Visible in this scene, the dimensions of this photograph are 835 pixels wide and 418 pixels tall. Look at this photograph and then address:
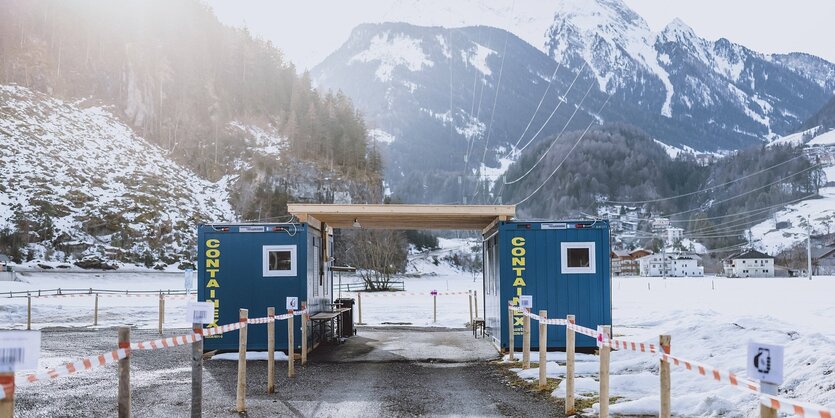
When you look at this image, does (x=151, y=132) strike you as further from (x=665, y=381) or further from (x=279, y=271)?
(x=665, y=381)

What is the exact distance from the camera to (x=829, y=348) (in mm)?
9195

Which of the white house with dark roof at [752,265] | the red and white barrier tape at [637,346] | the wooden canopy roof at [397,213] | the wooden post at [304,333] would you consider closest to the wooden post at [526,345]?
the wooden canopy roof at [397,213]

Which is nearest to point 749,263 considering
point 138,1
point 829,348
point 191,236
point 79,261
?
point 191,236

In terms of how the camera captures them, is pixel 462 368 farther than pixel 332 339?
No

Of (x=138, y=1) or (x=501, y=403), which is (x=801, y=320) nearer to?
(x=501, y=403)

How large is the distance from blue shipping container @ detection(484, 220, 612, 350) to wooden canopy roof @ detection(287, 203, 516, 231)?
21.5 inches

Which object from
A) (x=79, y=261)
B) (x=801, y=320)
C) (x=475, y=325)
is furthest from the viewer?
(x=79, y=261)

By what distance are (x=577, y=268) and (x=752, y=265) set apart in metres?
128

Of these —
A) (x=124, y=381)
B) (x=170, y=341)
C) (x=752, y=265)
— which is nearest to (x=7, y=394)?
(x=124, y=381)

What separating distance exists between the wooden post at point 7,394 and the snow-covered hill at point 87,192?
2750 inches

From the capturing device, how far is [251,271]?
14.7 m

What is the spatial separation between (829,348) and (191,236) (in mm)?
75716

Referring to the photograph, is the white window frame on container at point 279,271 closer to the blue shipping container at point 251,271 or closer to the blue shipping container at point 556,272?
the blue shipping container at point 251,271

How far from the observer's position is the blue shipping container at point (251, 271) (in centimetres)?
1466
